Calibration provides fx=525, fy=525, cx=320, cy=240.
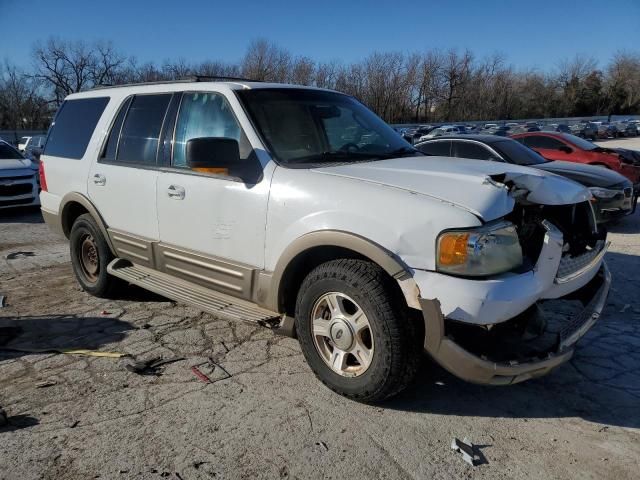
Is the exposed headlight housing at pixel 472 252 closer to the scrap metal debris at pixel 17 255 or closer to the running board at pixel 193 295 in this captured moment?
the running board at pixel 193 295

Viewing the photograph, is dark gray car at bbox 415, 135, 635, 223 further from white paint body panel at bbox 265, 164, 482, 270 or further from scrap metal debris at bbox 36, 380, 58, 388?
scrap metal debris at bbox 36, 380, 58, 388

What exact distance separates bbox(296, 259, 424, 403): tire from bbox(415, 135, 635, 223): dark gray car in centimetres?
575

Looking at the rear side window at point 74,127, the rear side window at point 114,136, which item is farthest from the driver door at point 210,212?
the rear side window at point 74,127

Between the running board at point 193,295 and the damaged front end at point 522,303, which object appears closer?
the damaged front end at point 522,303

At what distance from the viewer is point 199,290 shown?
4.07 metres

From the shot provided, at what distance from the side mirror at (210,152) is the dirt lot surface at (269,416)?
1.45 m

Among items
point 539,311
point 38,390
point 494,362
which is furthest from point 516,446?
point 38,390

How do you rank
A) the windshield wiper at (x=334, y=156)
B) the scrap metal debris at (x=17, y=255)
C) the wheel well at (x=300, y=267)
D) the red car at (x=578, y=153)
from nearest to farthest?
the wheel well at (x=300, y=267) < the windshield wiper at (x=334, y=156) < the scrap metal debris at (x=17, y=255) < the red car at (x=578, y=153)

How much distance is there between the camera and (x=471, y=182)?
3.03 meters

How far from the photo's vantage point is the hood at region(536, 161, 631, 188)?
8.90 m

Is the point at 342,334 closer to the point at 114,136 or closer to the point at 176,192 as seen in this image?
the point at 176,192

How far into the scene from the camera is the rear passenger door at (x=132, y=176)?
4.36 m

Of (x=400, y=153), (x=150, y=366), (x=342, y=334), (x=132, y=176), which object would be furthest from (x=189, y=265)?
(x=400, y=153)

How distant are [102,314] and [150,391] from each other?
176cm
